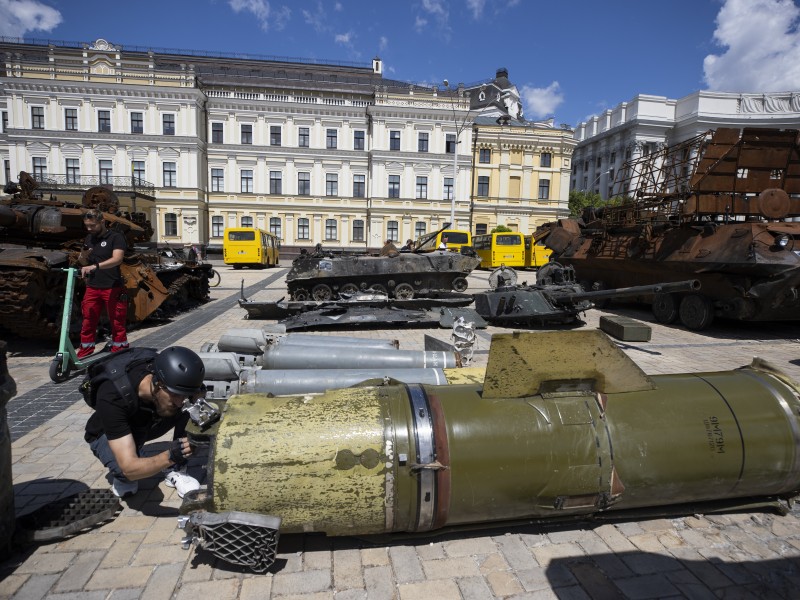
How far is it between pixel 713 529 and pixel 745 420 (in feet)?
2.41

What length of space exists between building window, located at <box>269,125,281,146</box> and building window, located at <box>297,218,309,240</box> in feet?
21.1

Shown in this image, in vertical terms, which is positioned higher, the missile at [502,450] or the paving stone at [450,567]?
the missile at [502,450]

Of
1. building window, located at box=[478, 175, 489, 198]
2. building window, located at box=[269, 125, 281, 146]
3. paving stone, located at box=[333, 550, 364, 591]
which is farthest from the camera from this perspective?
building window, located at box=[478, 175, 489, 198]

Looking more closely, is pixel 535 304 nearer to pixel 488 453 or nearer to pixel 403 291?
pixel 403 291

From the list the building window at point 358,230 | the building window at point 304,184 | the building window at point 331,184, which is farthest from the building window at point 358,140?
the building window at point 358,230

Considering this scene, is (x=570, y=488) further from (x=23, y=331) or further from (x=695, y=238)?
(x=695, y=238)

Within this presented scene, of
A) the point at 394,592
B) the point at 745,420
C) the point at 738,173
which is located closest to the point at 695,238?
the point at 738,173

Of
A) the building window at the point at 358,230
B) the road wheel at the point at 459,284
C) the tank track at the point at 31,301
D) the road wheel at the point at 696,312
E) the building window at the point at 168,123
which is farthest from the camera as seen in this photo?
Answer: the building window at the point at 358,230

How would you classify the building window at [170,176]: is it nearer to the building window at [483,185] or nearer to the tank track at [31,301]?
the building window at [483,185]

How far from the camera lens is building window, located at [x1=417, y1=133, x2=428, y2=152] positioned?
123ft

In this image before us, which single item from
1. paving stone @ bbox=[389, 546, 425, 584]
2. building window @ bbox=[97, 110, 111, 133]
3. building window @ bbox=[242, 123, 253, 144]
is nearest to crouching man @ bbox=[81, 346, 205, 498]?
paving stone @ bbox=[389, 546, 425, 584]

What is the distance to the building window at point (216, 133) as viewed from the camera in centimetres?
3641

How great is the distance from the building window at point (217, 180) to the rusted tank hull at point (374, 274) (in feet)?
91.6

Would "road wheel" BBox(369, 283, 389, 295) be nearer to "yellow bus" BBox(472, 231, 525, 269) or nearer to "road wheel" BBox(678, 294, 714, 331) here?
"road wheel" BBox(678, 294, 714, 331)
